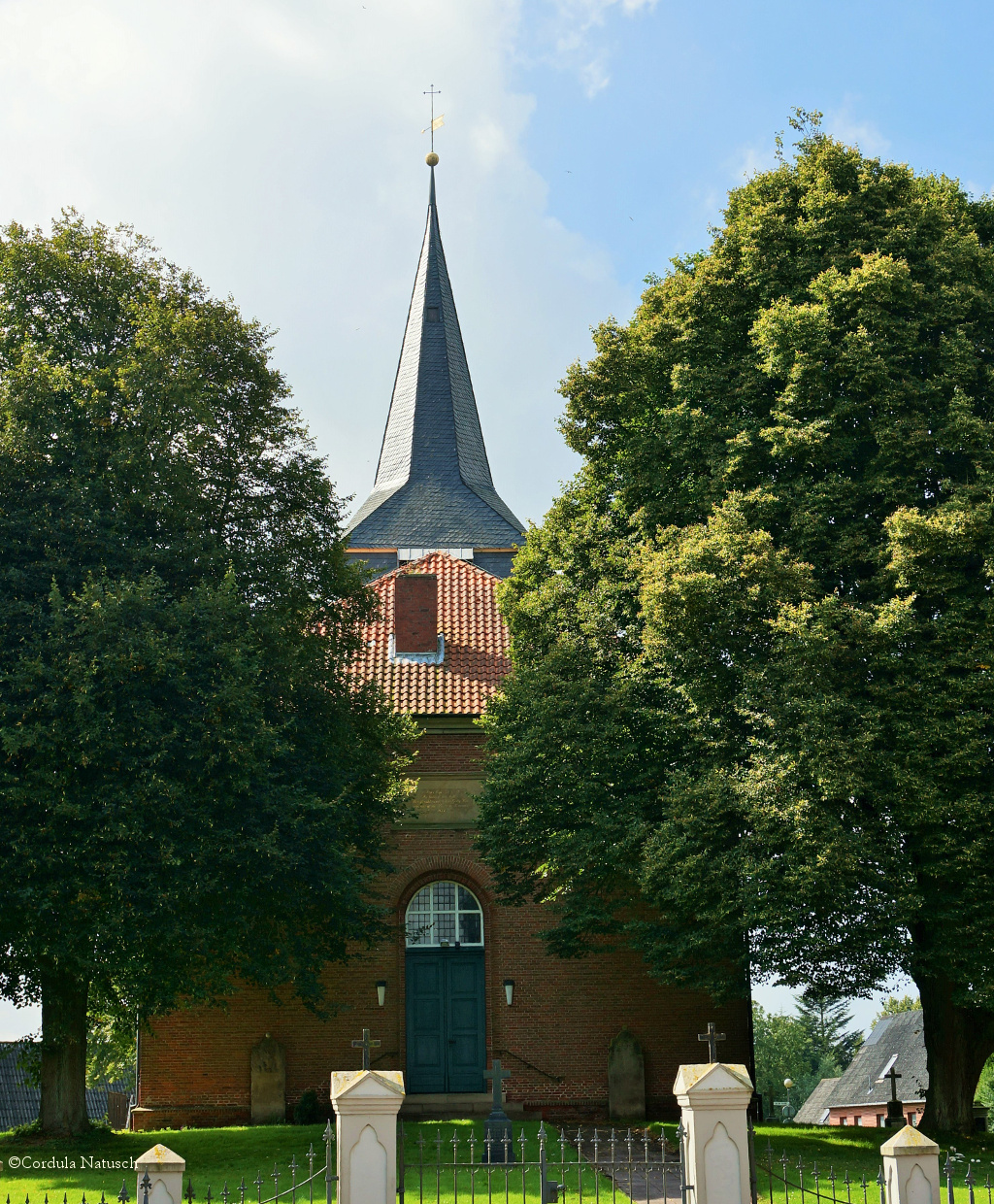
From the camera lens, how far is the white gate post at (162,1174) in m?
8.53

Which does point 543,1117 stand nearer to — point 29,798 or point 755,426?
point 29,798

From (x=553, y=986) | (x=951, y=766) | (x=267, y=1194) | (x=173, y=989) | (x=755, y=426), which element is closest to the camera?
(x=267, y=1194)

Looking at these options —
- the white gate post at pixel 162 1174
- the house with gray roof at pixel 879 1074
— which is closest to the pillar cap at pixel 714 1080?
the white gate post at pixel 162 1174

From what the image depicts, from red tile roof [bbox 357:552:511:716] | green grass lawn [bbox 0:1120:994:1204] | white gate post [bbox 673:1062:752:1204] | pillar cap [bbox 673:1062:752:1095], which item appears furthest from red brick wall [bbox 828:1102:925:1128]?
pillar cap [bbox 673:1062:752:1095]

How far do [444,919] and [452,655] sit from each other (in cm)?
492

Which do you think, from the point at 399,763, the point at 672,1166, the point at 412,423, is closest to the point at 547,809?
the point at 399,763

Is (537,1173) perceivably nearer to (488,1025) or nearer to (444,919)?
(488,1025)

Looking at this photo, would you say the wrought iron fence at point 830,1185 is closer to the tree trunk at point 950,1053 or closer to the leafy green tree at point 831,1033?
the tree trunk at point 950,1053

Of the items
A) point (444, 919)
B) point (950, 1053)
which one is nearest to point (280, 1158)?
point (444, 919)

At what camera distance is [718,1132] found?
9.41 m

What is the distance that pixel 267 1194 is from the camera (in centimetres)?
1247

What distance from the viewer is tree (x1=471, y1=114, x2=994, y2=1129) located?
14023 millimetres

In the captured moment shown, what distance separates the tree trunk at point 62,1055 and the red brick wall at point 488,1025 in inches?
190

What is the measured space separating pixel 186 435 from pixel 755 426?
8015 mm
